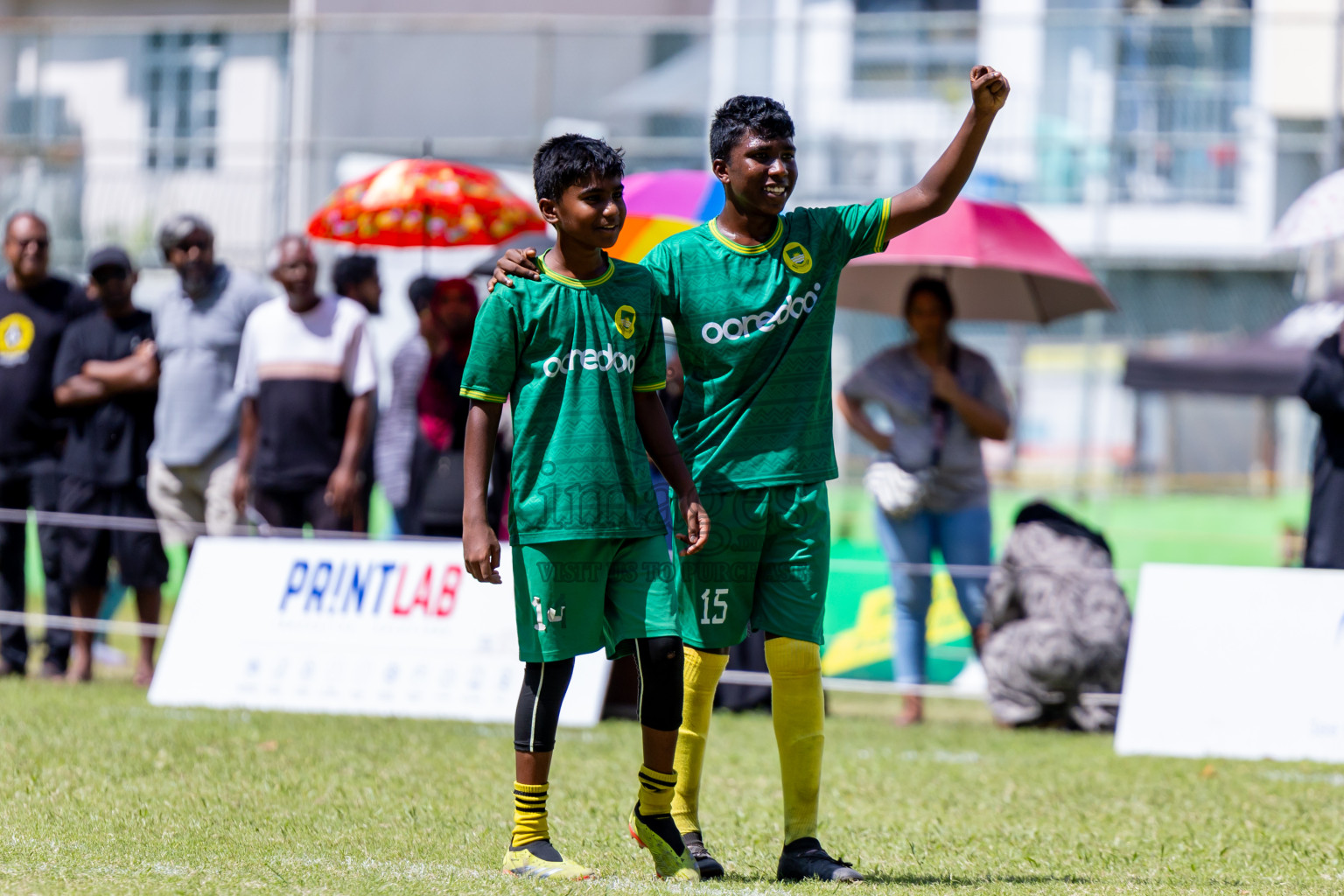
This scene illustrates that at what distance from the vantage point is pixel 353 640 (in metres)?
8.18

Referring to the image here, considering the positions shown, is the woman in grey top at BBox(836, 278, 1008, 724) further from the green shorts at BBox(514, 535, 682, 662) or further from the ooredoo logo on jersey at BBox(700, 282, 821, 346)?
the green shorts at BBox(514, 535, 682, 662)

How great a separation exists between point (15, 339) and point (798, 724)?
6.12 m

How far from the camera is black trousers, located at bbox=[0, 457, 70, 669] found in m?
9.27

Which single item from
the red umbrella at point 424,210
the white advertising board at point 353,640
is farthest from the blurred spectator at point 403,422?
the white advertising board at point 353,640

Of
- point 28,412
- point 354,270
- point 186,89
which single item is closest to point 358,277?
point 354,270

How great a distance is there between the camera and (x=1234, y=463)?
66.2 feet

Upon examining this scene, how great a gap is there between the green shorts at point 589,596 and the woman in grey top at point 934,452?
174 inches

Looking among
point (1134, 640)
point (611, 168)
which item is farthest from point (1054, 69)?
point (611, 168)

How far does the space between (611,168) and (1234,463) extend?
56.1 ft

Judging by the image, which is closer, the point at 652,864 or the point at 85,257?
the point at 652,864

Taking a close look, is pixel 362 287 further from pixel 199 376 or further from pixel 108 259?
pixel 108 259

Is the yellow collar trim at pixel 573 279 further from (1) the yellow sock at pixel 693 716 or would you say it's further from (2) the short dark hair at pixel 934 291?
(2) the short dark hair at pixel 934 291

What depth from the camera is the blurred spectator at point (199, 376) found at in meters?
9.29

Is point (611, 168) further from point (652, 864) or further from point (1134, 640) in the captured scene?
point (1134, 640)
